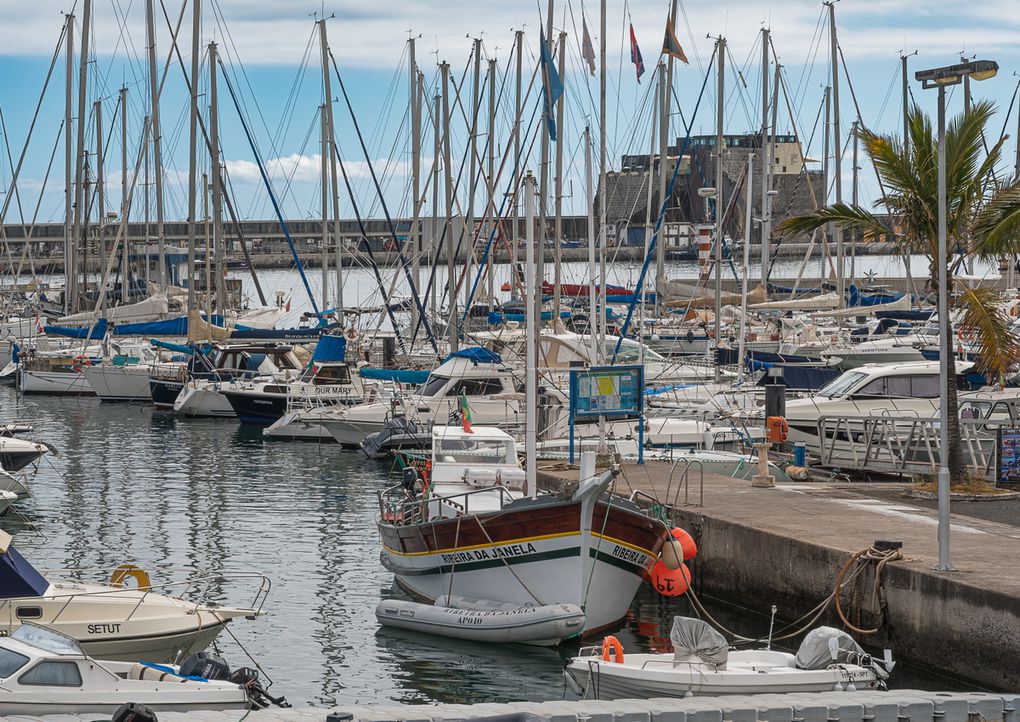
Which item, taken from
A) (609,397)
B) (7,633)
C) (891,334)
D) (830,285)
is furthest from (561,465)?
(830,285)

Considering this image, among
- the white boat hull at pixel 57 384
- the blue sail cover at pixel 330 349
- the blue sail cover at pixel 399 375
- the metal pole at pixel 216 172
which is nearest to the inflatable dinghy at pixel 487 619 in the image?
the blue sail cover at pixel 399 375

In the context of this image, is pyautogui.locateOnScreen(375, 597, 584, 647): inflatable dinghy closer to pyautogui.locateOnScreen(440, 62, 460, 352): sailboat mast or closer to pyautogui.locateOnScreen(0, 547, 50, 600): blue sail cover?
pyautogui.locateOnScreen(0, 547, 50, 600): blue sail cover

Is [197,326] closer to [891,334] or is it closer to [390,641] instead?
[891,334]

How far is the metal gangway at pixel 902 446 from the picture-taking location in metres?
24.2

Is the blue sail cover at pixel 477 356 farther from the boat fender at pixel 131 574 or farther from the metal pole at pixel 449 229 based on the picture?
the boat fender at pixel 131 574

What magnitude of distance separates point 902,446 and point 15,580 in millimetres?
16893

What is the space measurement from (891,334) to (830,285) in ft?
54.9

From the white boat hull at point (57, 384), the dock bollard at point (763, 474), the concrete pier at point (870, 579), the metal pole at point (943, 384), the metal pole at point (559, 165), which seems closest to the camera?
the concrete pier at point (870, 579)

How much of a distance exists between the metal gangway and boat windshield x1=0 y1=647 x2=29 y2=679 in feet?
50.3

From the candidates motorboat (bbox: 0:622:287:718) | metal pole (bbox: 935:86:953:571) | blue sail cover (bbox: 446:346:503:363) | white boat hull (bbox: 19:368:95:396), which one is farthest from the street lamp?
white boat hull (bbox: 19:368:95:396)

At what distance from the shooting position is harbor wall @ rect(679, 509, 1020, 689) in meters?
15.1

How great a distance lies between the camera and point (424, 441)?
3569 centimetres

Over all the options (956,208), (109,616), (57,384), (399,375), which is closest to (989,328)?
(956,208)

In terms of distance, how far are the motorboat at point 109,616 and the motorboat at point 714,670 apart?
442 cm
